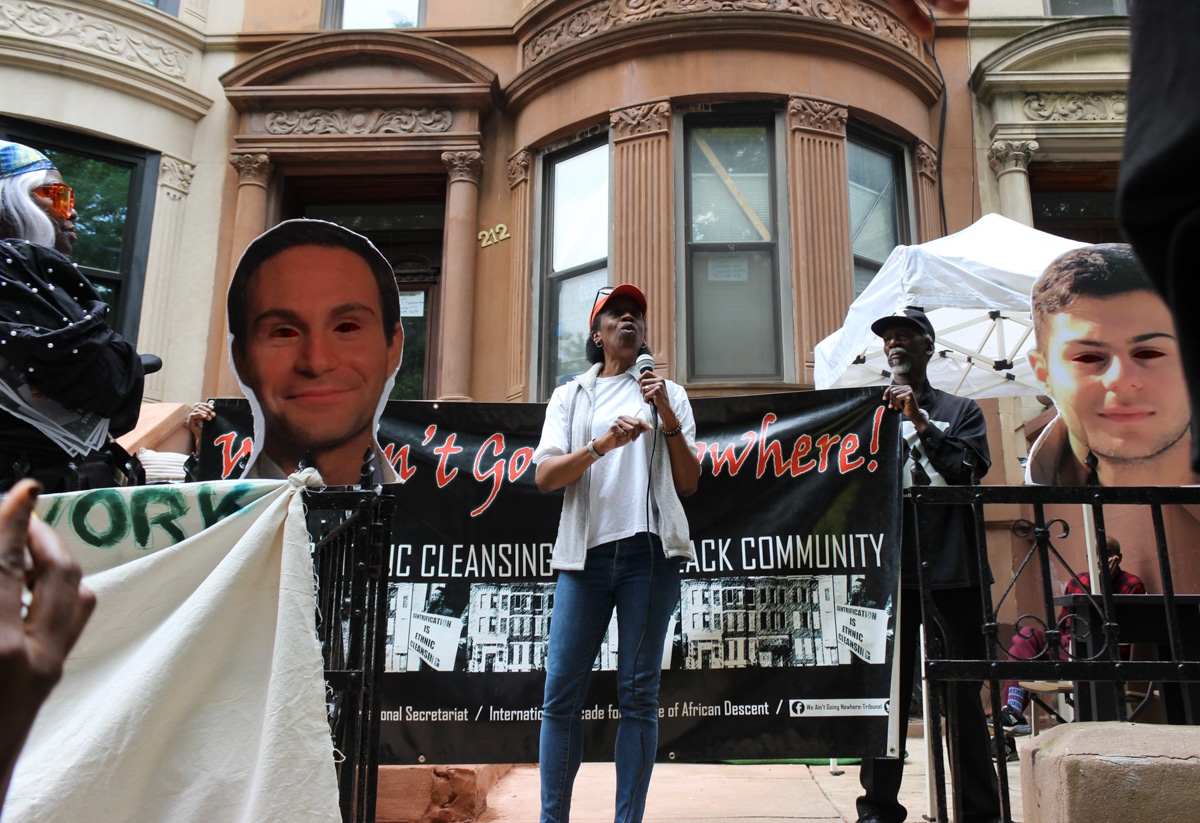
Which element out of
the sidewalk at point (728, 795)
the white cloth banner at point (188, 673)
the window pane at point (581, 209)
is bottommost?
the sidewalk at point (728, 795)

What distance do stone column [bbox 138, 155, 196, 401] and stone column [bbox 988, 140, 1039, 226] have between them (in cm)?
850

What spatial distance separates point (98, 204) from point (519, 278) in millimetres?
4588

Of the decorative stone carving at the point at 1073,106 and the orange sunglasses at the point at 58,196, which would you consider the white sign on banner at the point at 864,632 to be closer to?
the orange sunglasses at the point at 58,196

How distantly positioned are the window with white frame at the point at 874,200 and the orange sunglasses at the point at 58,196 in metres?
7.10

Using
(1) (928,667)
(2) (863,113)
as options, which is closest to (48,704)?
(1) (928,667)

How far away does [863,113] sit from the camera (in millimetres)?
9453

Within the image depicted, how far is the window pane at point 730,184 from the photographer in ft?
30.2

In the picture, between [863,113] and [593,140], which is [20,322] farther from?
[863,113]

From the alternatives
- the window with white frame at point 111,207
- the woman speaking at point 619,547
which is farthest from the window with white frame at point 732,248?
the window with white frame at point 111,207

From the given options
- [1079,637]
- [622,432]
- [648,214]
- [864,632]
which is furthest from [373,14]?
[1079,637]

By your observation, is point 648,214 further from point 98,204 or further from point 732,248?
point 98,204

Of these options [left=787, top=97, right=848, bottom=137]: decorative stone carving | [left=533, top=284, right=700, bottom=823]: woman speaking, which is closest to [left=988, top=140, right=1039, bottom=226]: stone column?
[left=787, top=97, right=848, bottom=137]: decorative stone carving

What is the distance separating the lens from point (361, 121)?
410 inches

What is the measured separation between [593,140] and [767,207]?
73.8 inches
